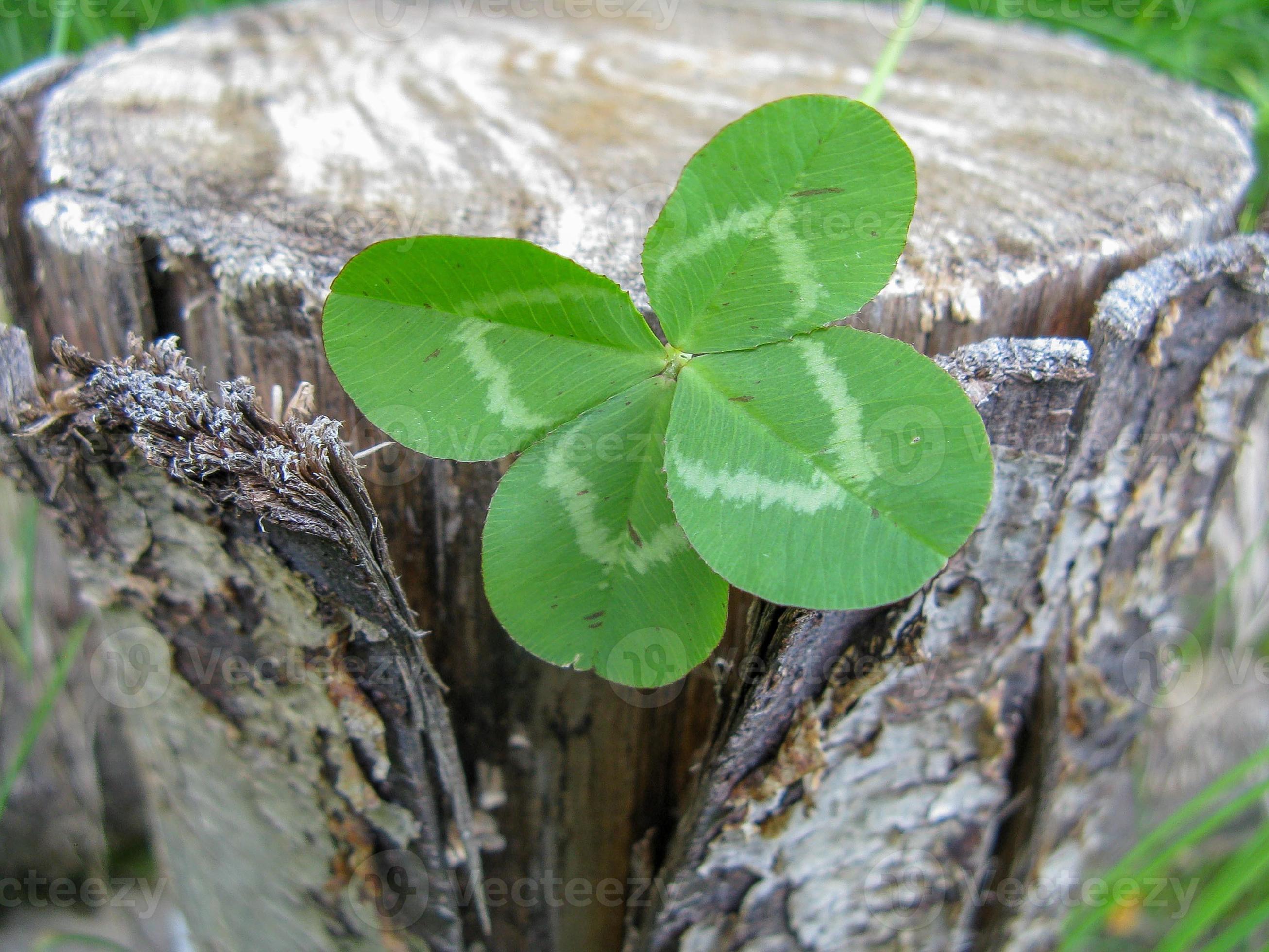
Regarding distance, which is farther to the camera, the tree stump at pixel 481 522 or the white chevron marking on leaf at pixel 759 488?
the tree stump at pixel 481 522

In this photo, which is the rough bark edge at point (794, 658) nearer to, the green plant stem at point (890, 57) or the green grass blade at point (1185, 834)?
the green plant stem at point (890, 57)

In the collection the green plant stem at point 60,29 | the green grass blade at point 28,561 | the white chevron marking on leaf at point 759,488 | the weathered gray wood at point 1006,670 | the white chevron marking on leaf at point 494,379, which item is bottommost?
the green grass blade at point 28,561

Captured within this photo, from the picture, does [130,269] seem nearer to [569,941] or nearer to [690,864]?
[690,864]

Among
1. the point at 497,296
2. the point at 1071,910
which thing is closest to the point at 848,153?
the point at 497,296

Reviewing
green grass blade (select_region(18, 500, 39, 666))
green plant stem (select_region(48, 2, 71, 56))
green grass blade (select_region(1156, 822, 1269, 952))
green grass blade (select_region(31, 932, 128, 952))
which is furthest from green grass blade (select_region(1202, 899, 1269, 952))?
green plant stem (select_region(48, 2, 71, 56))

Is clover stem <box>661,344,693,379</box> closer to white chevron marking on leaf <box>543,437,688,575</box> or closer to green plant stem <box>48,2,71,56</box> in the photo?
white chevron marking on leaf <box>543,437,688,575</box>

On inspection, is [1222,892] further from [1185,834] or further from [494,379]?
[494,379]

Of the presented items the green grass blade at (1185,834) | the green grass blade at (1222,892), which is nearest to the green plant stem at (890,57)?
the green grass blade at (1185,834)
